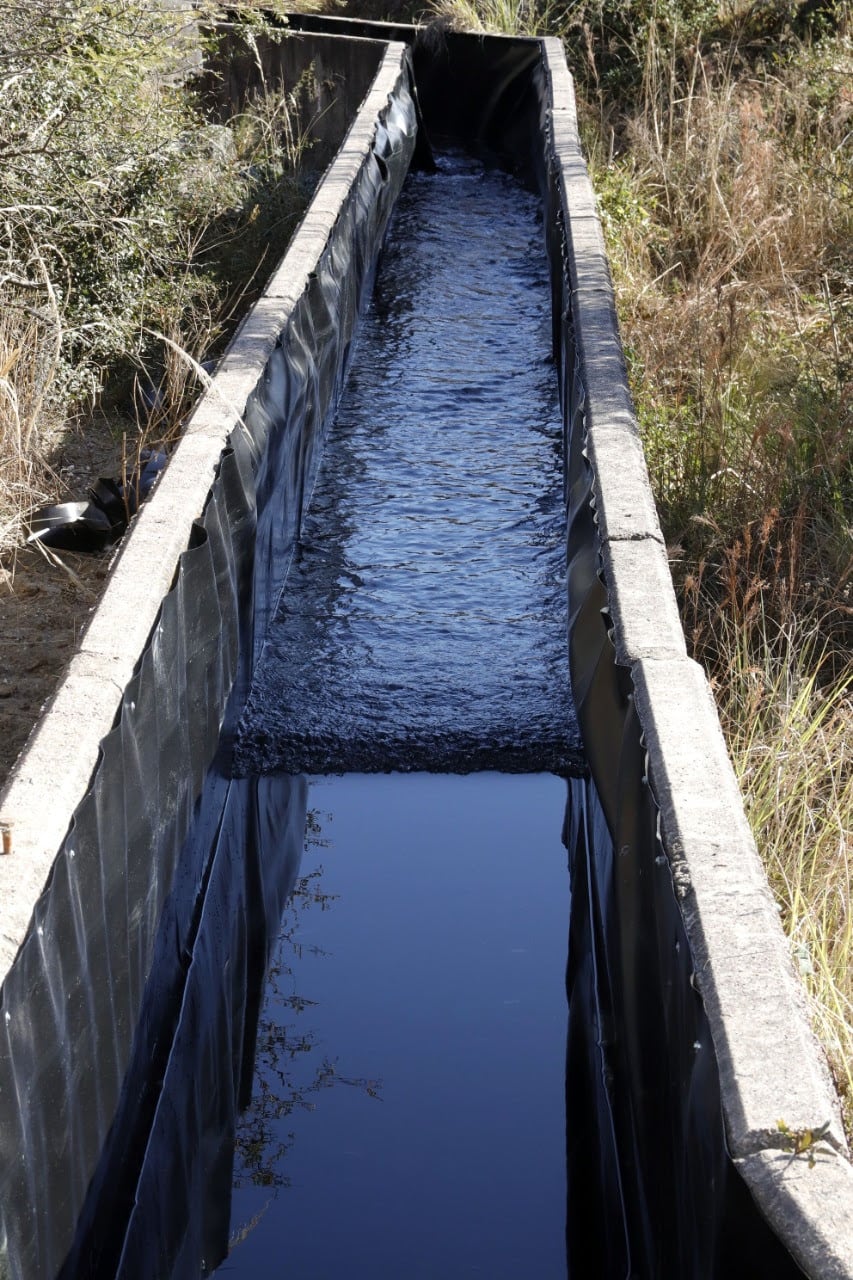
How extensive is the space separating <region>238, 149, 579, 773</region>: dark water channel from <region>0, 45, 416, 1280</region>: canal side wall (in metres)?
0.28

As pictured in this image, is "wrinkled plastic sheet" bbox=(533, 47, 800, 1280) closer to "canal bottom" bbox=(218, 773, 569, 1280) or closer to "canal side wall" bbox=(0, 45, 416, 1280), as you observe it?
"canal bottom" bbox=(218, 773, 569, 1280)

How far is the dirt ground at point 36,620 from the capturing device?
4969 mm

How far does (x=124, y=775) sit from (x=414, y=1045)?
48.2 inches

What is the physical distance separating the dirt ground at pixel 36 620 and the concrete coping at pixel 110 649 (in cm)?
72

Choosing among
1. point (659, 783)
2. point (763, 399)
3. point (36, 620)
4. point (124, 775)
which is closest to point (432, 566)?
point (36, 620)

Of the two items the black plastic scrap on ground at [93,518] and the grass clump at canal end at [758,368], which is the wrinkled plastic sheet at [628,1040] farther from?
the black plastic scrap on ground at [93,518]

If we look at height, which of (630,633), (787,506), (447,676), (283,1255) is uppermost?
(630,633)

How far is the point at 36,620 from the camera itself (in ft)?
18.5

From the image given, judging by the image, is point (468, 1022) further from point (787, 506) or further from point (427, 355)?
point (427, 355)

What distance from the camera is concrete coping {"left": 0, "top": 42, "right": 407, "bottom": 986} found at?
2641 mm

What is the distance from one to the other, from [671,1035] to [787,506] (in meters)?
3.18

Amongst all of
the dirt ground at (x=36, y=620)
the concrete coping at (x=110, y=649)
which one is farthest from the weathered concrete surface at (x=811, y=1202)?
the dirt ground at (x=36, y=620)

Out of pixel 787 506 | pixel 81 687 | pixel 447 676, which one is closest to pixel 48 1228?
pixel 81 687

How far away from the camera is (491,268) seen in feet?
31.6
